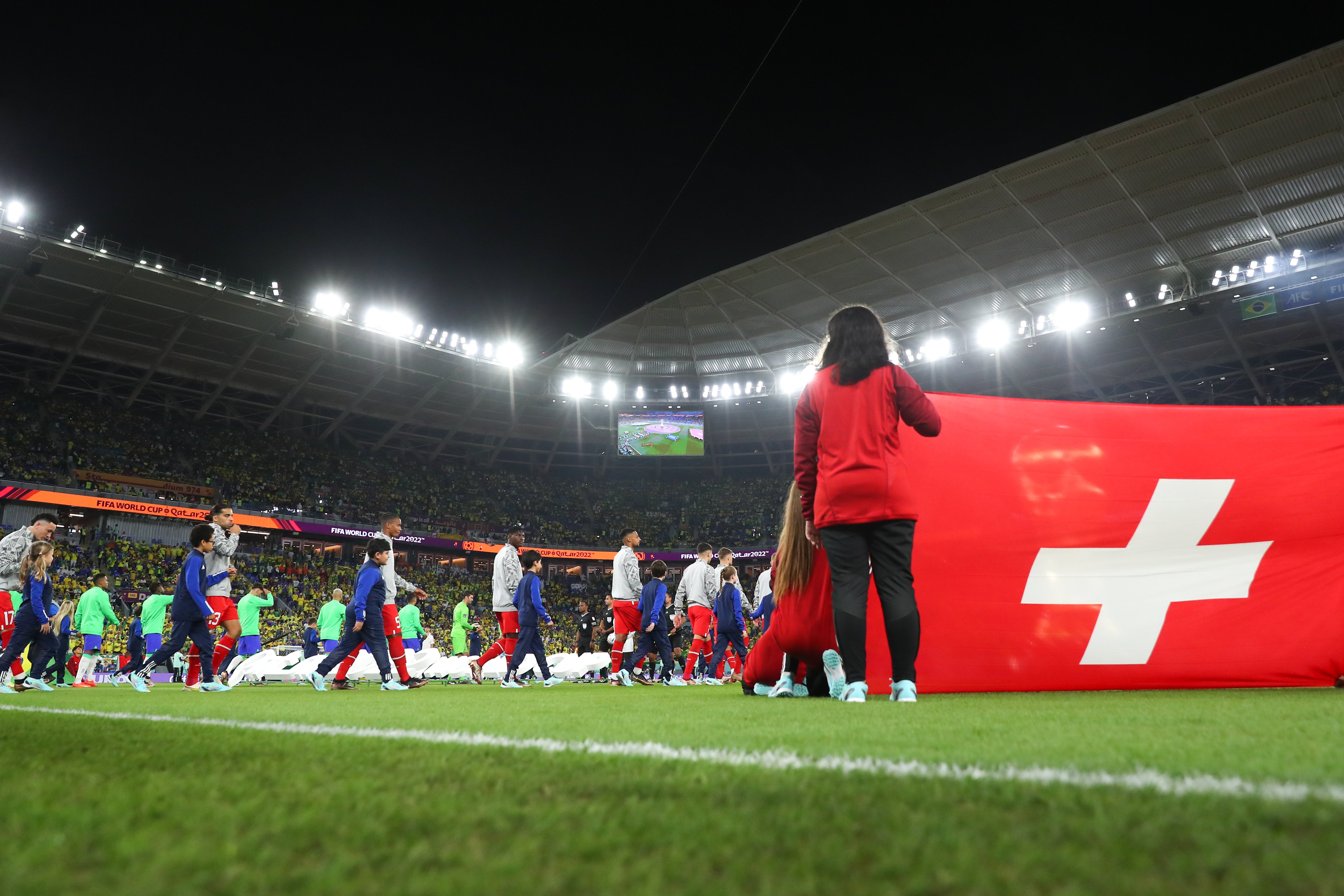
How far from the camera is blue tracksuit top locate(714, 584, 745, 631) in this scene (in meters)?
9.49

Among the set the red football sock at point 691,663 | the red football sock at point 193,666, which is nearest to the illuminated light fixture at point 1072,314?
the red football sock at point 691,663

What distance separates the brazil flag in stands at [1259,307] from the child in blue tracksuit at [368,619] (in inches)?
996

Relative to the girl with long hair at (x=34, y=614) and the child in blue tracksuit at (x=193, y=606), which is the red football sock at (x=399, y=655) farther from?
the girl with long hair at (x=34, y=614)

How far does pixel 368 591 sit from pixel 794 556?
5.24m

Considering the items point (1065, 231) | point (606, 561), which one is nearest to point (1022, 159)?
point (1065, 231)

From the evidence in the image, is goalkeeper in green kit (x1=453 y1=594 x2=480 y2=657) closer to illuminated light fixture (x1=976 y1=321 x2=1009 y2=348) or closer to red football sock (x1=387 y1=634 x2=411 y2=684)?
red football sock (x1=387 y1=634 x2=411 y2=684)

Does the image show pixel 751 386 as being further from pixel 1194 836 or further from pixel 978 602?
pixel 1194 836

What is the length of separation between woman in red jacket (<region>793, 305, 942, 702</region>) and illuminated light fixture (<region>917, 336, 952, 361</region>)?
2608 centimetres

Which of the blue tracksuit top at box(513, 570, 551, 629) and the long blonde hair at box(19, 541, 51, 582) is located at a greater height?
the long blonde hair at box(19, 541, 51, 582)

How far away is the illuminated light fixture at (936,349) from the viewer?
92.4ft

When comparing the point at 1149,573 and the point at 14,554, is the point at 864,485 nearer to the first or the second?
the point at 1149,573

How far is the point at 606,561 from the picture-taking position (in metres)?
38.7

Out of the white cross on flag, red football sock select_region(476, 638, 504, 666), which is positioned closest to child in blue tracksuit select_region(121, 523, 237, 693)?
red football sock select_region(476, 638, 504, 666)

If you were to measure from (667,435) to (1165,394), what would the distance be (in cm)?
1985
